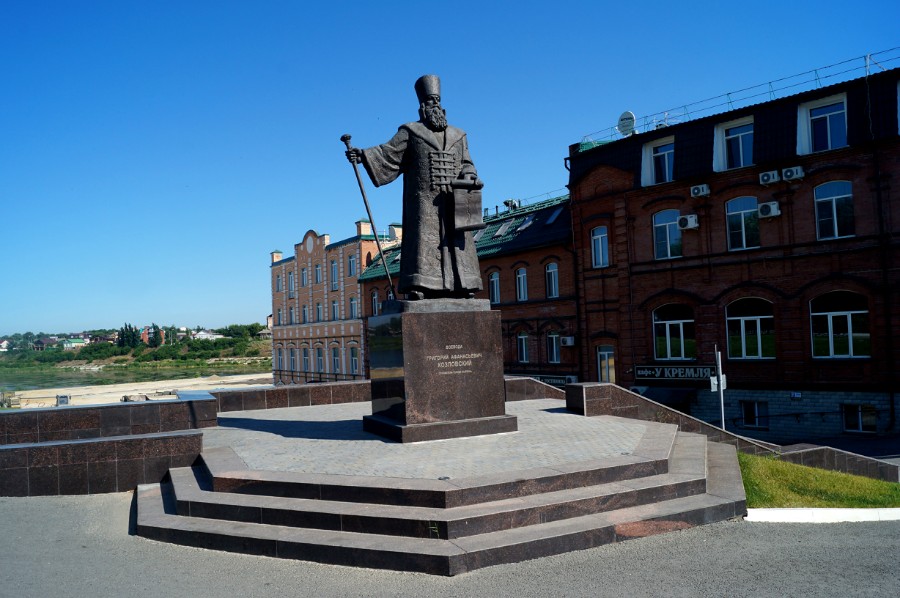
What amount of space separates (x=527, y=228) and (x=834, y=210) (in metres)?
13.2

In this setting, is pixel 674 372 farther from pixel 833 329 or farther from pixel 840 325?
pixel 840 325

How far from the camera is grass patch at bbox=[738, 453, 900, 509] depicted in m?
7.28

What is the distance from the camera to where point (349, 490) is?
6.33 metres

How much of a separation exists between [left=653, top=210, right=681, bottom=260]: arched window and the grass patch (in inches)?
584

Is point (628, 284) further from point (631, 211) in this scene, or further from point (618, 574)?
point (618, 574)

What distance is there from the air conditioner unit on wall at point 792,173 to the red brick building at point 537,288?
8.61 metres

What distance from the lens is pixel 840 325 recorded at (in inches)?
778

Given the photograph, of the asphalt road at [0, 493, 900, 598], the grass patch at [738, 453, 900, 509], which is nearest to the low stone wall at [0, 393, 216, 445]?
the asphalt road at [0, 493, 900, 598]

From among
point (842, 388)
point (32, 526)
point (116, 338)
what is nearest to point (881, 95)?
point (842, 388)

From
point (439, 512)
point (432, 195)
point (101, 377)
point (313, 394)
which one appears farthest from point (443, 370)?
point (101, 377)

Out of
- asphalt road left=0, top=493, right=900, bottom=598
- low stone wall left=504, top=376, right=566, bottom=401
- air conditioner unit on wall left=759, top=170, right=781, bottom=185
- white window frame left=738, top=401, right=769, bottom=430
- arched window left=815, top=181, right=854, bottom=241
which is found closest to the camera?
asphalt road left=0, top=493, right=900, bottom=598

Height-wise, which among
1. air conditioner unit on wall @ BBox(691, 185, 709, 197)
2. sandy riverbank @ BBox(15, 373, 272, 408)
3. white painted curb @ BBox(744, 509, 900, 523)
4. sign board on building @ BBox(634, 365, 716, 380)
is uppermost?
air conditioner unit on wall @ BBox(691, 185, 709, 197)

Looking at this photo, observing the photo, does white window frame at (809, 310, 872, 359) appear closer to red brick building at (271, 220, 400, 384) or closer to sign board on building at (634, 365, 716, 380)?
sign board on building at (634, 365, 716, 380)

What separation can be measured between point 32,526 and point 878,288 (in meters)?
20.8
